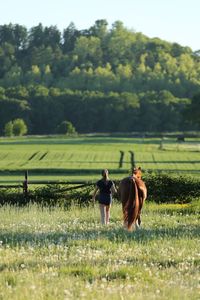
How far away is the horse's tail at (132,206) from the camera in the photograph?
18234 mm

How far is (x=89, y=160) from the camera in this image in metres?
85.9

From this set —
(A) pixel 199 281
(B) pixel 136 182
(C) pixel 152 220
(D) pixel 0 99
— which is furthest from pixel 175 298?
(D) pixel 0 99

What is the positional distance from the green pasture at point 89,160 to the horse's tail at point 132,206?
41.6 meters

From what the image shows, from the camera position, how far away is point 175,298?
9812 millimetres

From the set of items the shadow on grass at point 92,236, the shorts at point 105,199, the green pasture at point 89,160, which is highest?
the shorts at point 105,199

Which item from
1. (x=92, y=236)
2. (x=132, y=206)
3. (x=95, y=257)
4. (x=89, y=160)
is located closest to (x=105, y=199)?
(x=132, y=206)

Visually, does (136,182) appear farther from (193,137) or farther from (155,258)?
(193,137)

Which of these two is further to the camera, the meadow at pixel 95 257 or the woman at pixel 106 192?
the woman at pixel 106 192

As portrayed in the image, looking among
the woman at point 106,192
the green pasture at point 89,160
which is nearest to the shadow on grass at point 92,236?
the woman at point 106,192

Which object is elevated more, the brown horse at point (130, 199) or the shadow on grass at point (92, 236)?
the brown horse at point (130, 199)

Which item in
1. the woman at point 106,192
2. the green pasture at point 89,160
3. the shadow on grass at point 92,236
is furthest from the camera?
the green pasture at point 89,160

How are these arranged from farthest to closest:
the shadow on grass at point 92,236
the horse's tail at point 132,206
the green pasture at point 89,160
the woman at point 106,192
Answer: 1. the green pasture at point 89,160
2. the woman at point 106,192
3. the horse's tail at point 132,206
4. the shadow on grass at point 92,236

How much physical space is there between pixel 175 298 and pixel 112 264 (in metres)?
2.70

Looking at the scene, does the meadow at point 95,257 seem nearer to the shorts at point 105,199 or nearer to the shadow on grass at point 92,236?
the shadow on grass at point 92,236
